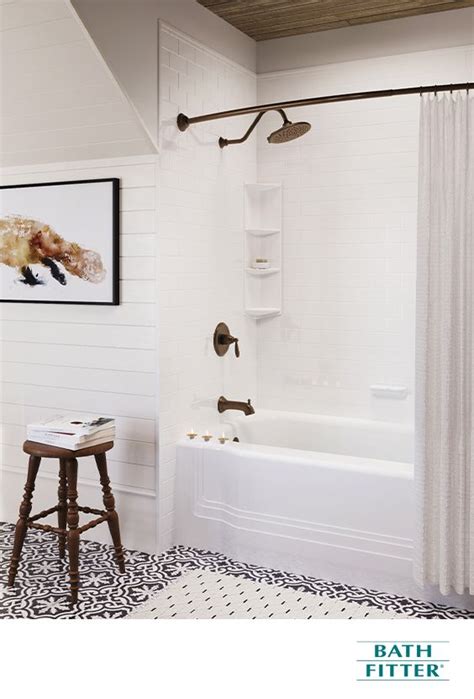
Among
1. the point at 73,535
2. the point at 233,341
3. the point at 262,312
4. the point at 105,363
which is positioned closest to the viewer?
the point at 73,535

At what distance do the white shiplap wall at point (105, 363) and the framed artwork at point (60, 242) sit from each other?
48mm

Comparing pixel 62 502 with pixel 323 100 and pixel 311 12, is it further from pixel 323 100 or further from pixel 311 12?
pixel 311 12

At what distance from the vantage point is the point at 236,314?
4.14 meters

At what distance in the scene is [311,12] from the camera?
3.76 meters

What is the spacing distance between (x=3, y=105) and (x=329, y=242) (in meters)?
1.81

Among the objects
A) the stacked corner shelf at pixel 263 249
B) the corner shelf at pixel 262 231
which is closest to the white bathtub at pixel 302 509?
the stacked corner shelf at pixel 263 249

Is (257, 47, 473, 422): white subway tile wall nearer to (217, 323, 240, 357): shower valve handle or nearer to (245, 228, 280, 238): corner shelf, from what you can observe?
(245, 228, 280, 238): corner shelf

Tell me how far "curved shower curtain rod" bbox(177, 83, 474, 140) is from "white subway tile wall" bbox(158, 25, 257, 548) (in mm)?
85

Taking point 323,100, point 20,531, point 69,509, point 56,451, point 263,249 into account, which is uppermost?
point 323,100

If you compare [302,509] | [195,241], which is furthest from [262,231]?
[302,509]

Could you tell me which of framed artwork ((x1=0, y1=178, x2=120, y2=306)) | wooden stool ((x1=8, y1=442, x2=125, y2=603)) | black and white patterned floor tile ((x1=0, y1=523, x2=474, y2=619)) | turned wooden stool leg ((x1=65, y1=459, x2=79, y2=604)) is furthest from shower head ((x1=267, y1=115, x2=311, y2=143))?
black and white patterned floor tile ((x1=0, y1=523, x2=474, y2=619))

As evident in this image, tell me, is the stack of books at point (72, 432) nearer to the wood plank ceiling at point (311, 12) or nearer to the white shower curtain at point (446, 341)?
the white shower curtain at point (446, 341)

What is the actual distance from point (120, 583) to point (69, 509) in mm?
408
